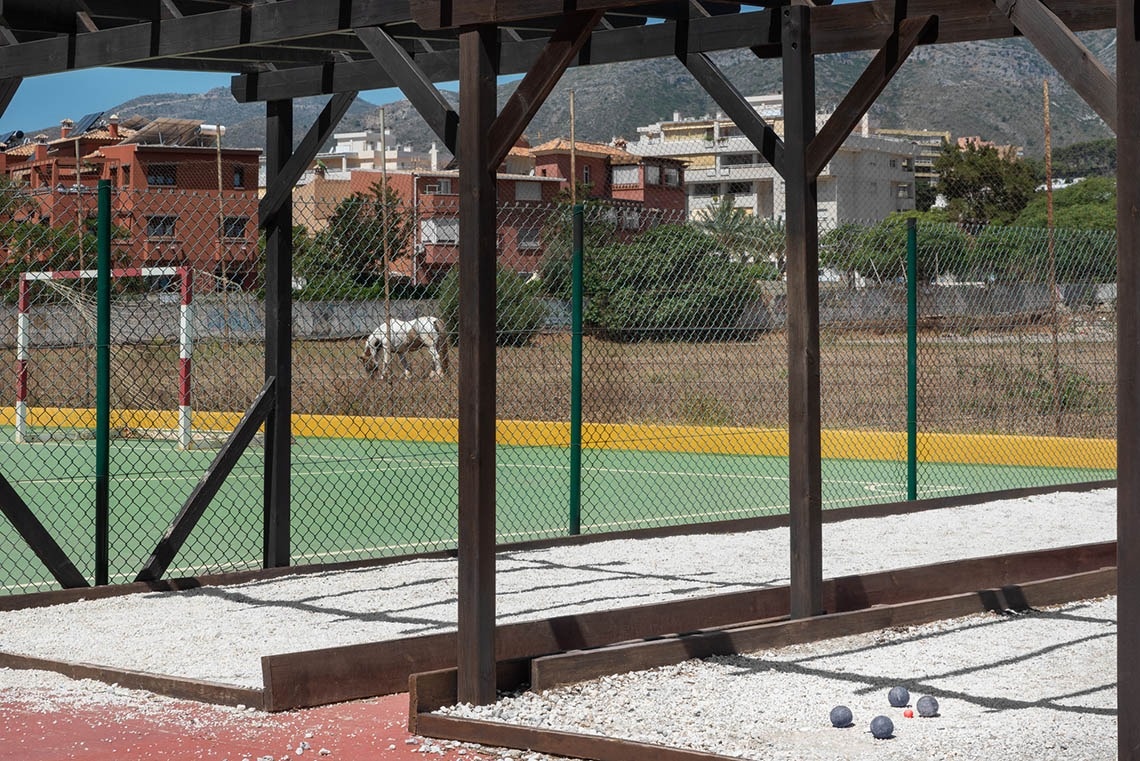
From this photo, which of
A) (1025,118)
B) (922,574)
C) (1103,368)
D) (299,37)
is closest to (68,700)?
(299,37)

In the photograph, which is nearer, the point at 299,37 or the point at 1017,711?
the point at 1017,711

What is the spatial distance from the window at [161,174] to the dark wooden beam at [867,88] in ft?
269

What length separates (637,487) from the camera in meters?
16.1

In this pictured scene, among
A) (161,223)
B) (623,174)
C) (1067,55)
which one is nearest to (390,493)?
(161,223)

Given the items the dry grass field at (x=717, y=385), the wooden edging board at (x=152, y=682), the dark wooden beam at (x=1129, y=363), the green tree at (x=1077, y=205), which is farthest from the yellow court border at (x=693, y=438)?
the green tree at (x=1077, y=205)

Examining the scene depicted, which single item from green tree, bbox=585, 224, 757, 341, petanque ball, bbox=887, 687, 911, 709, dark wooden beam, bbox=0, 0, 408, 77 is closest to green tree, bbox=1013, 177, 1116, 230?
green tree, bbox=585, 224, 757, 341

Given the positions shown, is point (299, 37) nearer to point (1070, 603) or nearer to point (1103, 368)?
point (1070, 603)

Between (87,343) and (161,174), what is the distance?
73.8 m

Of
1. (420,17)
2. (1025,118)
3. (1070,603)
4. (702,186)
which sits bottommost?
(1070,603)

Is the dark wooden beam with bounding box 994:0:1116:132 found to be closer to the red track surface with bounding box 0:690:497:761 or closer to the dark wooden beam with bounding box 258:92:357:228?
the red track surface with bounding box 0:690:497:761

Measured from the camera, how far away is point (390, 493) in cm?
1546

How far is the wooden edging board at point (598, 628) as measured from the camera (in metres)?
6.32

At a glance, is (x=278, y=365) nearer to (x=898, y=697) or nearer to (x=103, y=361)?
(x=103, y=361)

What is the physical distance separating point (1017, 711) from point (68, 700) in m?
3.85
